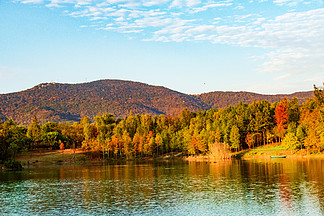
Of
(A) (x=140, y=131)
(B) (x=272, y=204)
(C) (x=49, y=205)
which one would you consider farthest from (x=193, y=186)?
(A) (x=140, y=131)

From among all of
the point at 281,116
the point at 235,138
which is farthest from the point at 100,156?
the point at 281,116

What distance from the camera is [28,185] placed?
73.0m

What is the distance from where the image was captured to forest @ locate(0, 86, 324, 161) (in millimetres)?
128375

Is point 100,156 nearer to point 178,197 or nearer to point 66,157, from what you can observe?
point 66,157

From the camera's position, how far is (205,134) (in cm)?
14862

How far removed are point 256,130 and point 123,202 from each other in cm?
11418

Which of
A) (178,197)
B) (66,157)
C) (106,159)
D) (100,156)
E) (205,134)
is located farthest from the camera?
(100,156)

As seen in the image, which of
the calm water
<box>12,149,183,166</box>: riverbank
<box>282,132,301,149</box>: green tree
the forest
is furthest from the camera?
<box>12,149,183,166</box>: riverbank

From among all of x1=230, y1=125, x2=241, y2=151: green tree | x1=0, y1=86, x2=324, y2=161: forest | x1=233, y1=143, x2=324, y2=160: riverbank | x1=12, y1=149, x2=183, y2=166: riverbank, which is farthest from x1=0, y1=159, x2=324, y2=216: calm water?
x1=12, y1=149, x2=183, y2=166: riverbank

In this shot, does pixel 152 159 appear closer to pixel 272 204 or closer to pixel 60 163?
pixel 60 163

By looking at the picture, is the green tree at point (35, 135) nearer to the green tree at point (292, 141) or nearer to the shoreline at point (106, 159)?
the shoreline at point (106, 159)

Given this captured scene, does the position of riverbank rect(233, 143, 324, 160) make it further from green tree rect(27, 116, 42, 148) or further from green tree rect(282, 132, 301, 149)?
green tree rect(27, 116, 42, 148)

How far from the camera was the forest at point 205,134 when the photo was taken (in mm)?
128375

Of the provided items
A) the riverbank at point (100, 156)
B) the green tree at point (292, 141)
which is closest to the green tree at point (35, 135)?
the riverbank at point (100, 156)
